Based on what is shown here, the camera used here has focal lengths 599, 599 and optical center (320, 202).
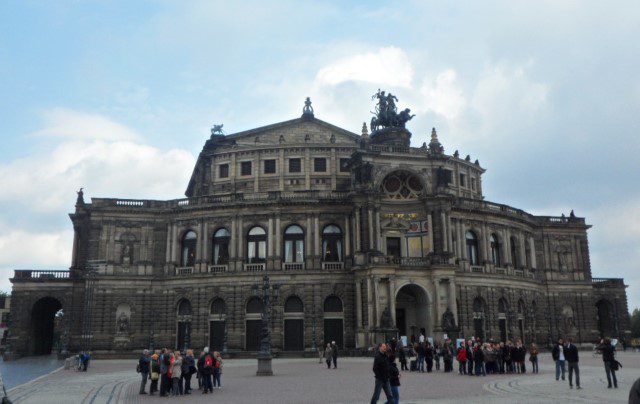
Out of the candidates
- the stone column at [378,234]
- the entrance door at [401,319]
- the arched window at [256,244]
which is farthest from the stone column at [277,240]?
the entrance door at [401,319]

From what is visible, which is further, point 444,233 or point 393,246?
point 393,246

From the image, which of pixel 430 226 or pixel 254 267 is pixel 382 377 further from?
pixel 254 267

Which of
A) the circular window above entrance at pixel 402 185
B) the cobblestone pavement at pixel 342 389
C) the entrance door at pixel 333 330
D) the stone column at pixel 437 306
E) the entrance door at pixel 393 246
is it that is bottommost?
the cobblestone pavement at pixel 342 389

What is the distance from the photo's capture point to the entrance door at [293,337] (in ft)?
181

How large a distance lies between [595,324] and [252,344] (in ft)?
126

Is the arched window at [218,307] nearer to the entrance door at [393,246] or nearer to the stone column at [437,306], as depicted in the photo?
the entrance door at [393,246]

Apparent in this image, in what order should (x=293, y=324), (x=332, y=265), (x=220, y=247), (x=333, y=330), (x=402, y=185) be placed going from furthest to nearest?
1. (x=220, y=247)
2. (x=402, y=185)
3. (x=332, y=265)
4. (x=293, y=324)
5. (x=333, y=330)

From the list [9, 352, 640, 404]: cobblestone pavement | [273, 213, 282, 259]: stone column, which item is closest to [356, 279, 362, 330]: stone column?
[273, 213, 282, 259]: stone column

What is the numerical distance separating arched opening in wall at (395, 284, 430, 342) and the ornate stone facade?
133mm

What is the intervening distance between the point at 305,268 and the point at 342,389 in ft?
108

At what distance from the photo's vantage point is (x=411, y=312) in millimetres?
→ 56219

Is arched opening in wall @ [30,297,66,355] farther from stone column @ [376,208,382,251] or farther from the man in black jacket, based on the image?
the man in black jacket

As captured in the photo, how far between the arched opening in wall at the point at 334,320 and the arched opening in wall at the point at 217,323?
9481mm

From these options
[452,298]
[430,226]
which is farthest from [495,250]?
[452,298]
